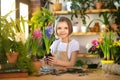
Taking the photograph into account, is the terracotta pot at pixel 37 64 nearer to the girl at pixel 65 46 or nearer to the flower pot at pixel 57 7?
the girl at pixel 65 46

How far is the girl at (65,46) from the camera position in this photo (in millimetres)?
2492

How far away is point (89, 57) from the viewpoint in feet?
15.3

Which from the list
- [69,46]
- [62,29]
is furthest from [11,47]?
[69,46]

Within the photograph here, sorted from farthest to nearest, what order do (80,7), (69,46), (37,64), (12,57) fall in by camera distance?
(80,7), (69,46), (37,64), (12,57)

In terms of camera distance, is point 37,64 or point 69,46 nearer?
point 37,64

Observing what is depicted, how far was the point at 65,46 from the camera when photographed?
2871mm

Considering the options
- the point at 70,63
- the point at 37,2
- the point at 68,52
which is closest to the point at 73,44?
the point at 68,52

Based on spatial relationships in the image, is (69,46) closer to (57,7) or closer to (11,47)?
(11,47)

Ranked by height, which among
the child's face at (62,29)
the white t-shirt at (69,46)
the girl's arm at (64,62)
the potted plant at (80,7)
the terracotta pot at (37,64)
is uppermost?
the potted plant at (80,7)

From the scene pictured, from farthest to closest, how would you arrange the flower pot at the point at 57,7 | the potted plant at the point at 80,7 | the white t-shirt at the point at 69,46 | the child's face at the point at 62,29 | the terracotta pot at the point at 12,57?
1. the flower pot at the point at 57,7
2. the potted plant at the point at 80,7
3. the white t-shirt at the point at 69,46
4. the child's face at the point at 62,29
5. the terracotta pot at the point at 12,57

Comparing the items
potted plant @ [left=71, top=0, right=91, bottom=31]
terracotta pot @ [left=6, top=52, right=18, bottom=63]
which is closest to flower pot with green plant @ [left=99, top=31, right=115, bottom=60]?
terracotta pot @ [left=6, top=52, right=18, bottom=63]

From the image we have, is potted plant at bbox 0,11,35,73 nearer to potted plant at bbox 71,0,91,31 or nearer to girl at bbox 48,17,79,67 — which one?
girl at bbox 48,17,79,67

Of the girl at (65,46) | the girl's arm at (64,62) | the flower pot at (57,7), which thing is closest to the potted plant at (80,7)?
the flower pot at (57,7)

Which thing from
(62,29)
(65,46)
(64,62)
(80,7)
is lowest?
(64,62)
